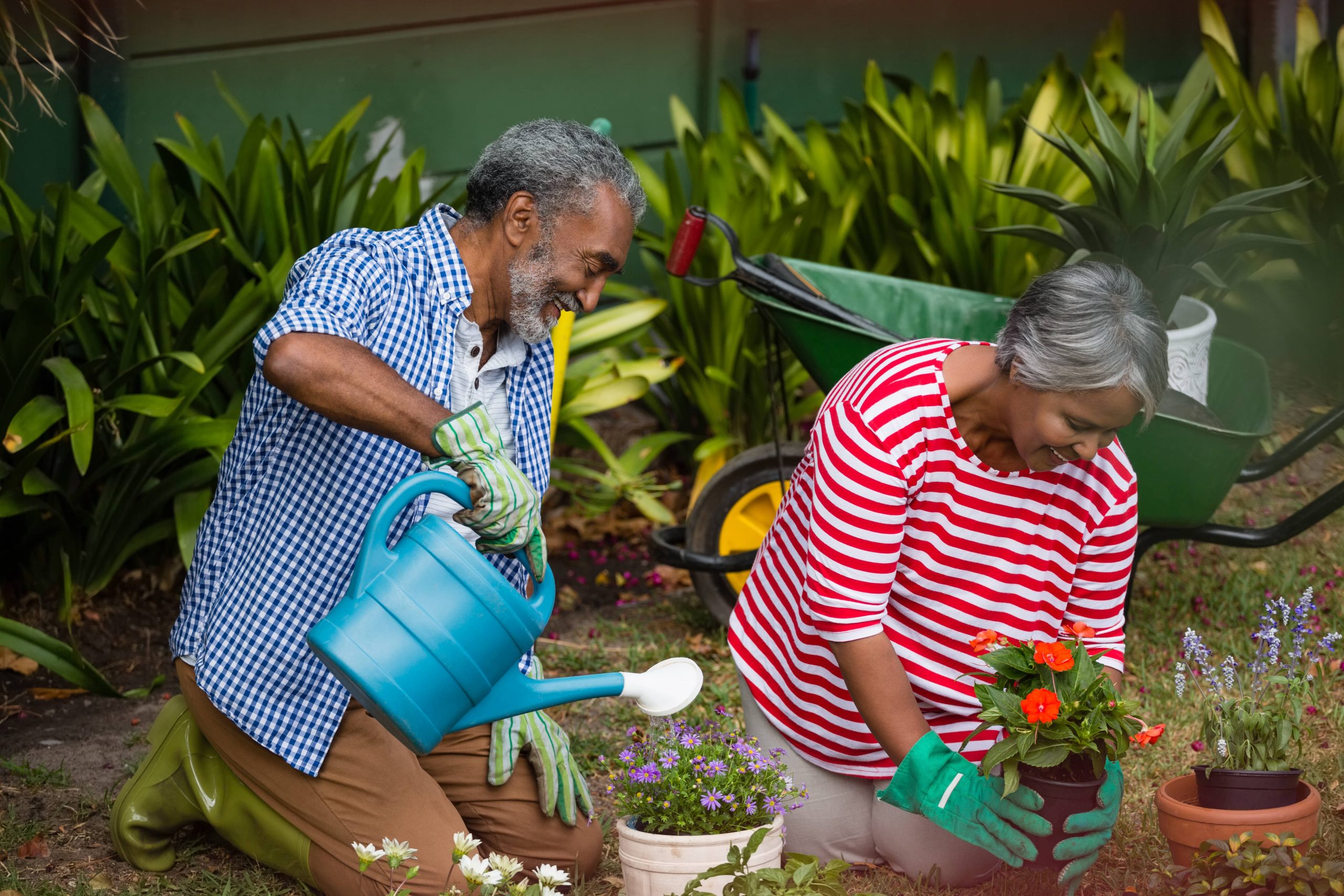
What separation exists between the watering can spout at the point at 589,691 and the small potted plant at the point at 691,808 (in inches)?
4.3

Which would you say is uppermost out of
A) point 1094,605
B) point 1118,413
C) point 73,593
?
point 1118,413

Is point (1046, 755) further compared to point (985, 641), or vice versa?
point (985, 641)

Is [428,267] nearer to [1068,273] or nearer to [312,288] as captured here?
[312,288]

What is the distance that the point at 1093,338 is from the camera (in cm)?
181

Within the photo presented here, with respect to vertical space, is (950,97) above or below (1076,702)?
above

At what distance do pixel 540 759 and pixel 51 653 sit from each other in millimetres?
1239

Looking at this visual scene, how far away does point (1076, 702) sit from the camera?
5.84 ft

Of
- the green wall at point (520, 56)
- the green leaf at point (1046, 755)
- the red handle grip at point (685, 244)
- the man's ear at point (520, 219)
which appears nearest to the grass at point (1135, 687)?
the green leaf at point (1046, 755)

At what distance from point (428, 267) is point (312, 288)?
290mm

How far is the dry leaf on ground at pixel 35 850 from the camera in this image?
240 centimetres

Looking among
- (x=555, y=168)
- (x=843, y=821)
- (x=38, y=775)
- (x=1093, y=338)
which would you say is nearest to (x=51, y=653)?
(x=38, y=775)

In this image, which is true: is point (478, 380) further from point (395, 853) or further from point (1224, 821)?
point (1224, 821)

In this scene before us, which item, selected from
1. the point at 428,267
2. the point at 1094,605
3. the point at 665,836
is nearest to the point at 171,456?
the point at 428,267

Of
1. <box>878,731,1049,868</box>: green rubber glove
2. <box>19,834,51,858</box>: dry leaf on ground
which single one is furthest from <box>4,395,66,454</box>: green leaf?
<box>878,731,1049,868</box>: green rubber glove
